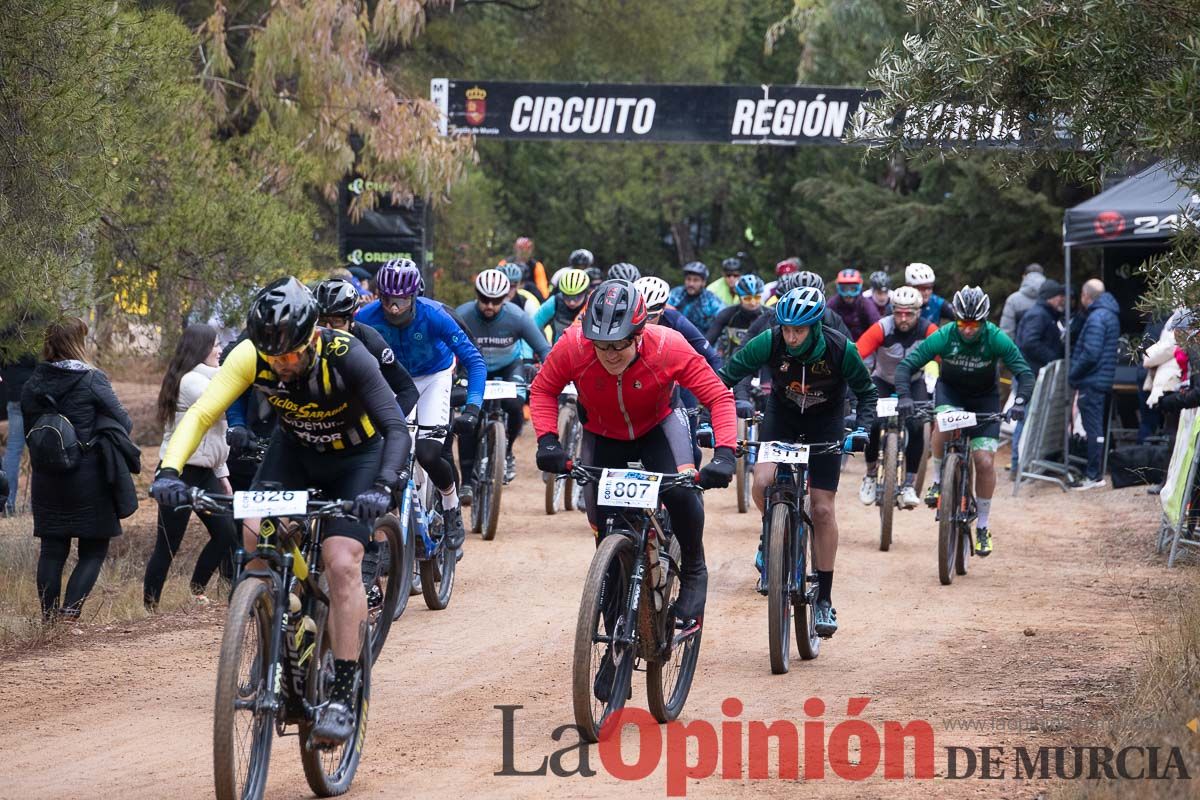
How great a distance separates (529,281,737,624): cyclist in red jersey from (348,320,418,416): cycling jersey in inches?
24.1

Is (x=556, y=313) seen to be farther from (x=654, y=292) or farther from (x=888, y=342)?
(x=654, y=292)

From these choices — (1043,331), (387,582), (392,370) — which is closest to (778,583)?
(387,582)

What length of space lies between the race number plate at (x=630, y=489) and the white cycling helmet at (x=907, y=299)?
6985 mm

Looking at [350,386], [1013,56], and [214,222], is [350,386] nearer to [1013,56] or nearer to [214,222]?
[1013,56]

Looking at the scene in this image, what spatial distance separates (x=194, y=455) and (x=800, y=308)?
3.85 m

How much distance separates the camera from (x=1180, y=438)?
42.9 feet

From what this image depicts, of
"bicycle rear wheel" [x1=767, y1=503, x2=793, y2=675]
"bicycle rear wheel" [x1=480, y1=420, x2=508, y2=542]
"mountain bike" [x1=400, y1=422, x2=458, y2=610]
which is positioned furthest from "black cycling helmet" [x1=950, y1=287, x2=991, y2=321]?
"mountain bike" [x1=400, y1=422, x2=458, y2=610]

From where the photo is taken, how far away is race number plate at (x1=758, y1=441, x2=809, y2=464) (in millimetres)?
8734

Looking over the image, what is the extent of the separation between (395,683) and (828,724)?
233cm

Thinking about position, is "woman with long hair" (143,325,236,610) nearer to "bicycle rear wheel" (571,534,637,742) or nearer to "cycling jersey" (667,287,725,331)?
"bicycle rear wheel" (571,534,637,742)

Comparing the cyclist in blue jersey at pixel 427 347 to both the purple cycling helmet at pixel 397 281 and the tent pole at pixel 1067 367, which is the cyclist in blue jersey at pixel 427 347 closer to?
the purple cycling helmet at pixel 397 281

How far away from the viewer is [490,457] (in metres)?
12.9

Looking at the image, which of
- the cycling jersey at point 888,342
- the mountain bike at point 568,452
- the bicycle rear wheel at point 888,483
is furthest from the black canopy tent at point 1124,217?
the mountain bike at point 568,452

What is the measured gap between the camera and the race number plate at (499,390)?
1264 cm
